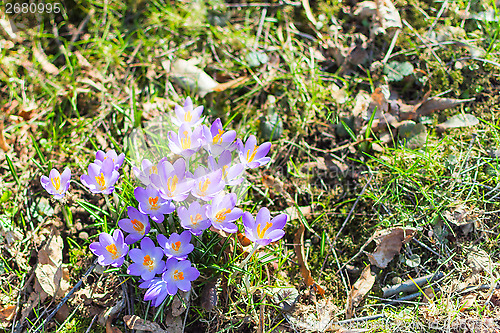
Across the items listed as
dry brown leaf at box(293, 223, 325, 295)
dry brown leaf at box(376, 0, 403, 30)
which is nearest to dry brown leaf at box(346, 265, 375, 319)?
dry brown leaf at box(293, 223, 325, 295)

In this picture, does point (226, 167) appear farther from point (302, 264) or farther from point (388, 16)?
point (388, 16)

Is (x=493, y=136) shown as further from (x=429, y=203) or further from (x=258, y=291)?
(x=258, y=291)

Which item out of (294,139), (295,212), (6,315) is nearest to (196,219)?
(295,212)

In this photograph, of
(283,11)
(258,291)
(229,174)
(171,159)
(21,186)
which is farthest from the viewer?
(283,11)

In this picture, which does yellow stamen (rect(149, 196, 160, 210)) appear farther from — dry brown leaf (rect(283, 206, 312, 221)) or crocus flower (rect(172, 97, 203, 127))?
dry brown leaf (rect(283, 206, 312, 221))

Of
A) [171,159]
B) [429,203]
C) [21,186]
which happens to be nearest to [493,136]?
[429,203]

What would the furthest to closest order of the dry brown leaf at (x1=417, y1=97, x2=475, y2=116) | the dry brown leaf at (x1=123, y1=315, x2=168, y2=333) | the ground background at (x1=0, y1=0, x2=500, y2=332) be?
the dry brown leaf at (x1=417, y1=97, x2=475, y2=116)
the ground background at (x1=0, y1=0, x2=500, y2=332)
the dry brown leaf at (x1=123, y1=315, x2=168, y2=333)
